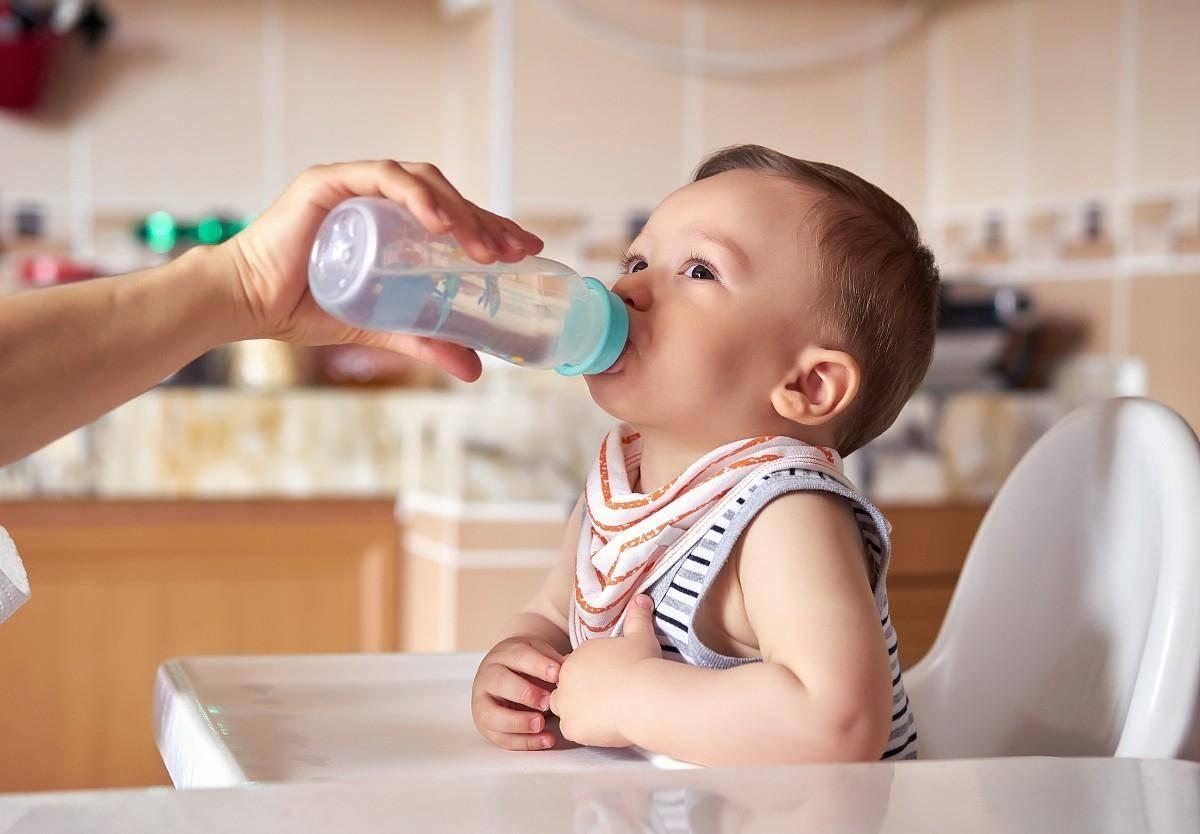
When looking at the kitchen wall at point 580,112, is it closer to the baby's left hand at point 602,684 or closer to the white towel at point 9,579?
the baby's left hand at point 602,684

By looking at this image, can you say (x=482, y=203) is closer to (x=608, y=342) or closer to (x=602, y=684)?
(x=608, y=342)

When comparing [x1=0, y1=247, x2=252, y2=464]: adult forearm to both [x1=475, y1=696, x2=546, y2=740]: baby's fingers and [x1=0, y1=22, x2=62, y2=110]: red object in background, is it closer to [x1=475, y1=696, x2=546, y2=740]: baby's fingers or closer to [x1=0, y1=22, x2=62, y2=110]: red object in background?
[x1=475, y1=696, x2=546, y2=740]: baby's fingers

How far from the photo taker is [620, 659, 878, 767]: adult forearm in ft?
1.96

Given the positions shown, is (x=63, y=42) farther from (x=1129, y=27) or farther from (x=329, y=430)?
(x=1129, y=27)

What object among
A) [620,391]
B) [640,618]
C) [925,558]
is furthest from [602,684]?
[925,558]

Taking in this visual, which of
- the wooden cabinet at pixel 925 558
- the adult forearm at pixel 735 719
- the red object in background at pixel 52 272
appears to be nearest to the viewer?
the adult forearm at pixel 735 719

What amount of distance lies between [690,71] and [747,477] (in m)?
1.89

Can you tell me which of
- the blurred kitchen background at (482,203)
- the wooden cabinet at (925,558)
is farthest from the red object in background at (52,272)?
the wooden cabinet at (925,558)

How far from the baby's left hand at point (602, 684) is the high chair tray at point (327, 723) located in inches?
0.6

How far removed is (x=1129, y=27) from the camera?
6.82ft

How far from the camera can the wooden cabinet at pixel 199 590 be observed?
1943 mm

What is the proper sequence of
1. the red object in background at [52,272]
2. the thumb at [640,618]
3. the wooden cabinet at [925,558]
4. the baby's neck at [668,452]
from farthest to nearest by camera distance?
the red object in background at [52,272] → the wooden cabinet at [925,558] → the baby's neck at [668,452] → the thumb at [640,618]

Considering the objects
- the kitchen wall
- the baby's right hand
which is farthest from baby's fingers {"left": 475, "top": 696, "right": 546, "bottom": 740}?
the kitchen wall

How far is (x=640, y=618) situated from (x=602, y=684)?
0.05 meters
